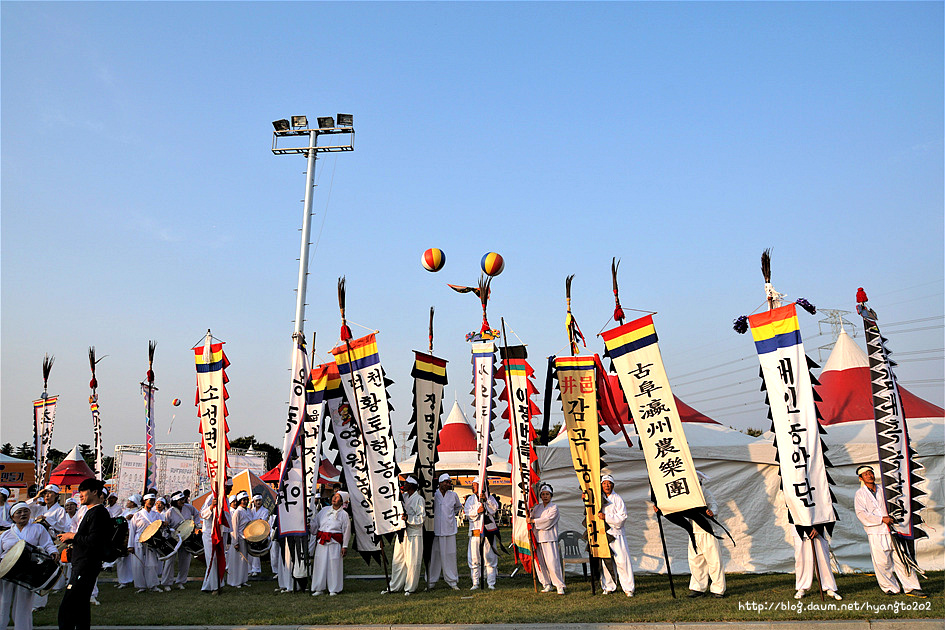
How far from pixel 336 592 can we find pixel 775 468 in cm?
808

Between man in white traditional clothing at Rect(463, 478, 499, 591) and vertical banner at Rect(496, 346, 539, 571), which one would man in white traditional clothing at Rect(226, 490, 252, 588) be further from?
vertical banner at Rect(496, 346, 539, 571)

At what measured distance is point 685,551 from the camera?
494 inches

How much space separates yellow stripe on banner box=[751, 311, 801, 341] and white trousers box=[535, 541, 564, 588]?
4.53 m

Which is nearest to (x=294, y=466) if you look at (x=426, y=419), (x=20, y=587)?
(x=426, y=419)

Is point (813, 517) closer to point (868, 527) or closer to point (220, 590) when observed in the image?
point (868, 527)

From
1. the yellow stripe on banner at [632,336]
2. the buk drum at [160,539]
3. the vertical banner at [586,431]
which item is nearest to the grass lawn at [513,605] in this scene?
the buk drum at [160,539]

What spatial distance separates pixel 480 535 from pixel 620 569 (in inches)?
89.3

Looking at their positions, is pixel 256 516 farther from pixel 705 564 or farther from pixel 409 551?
pixel 705 564

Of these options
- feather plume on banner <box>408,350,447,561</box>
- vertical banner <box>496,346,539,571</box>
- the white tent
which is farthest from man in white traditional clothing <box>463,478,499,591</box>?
the white tent

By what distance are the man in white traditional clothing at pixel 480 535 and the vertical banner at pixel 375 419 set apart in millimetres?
1182

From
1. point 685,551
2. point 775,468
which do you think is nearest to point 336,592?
point 685,551

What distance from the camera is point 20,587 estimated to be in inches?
305

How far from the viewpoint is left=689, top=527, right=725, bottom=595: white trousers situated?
9.41 meters

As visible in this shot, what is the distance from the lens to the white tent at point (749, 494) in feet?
37.6
